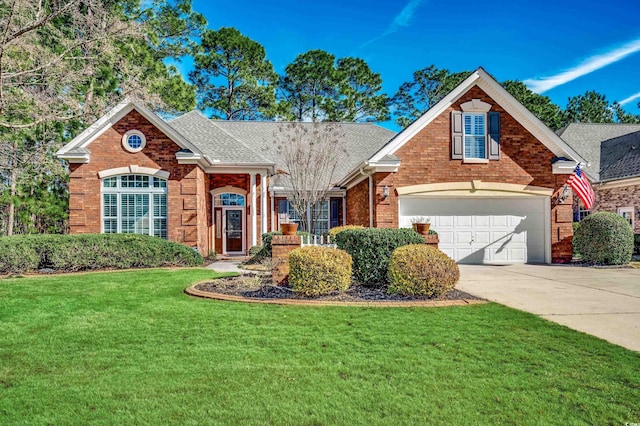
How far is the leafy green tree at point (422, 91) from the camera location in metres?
41.7

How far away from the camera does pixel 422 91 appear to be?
42656 mm

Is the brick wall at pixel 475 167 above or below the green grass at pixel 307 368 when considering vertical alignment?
above

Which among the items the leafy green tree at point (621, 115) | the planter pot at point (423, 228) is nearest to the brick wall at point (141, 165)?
the planter pot at point (423, 228)

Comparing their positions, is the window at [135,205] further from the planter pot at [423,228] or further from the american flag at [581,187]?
the american flag at [581,187]

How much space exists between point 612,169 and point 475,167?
915 cm

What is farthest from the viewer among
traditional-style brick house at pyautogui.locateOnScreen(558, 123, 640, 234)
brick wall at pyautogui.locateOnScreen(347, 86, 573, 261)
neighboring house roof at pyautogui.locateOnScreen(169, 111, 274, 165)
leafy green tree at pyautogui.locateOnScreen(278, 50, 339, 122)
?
leafy green tree at pyautogui.locateOnScreen(278, 50, 339, 122)

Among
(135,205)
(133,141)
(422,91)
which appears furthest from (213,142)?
(422,91)

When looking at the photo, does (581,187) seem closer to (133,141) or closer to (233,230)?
(233,230)

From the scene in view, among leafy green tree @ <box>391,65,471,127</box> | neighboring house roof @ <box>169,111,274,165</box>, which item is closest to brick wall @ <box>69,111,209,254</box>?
neighboring house roof @ <box>169,111,274,165</box>

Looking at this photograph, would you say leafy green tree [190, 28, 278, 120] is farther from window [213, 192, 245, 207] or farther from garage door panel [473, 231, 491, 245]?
garage door panel [473, 231, 491, 245]

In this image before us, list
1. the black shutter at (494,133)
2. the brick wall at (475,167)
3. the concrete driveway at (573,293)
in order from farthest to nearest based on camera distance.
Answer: the black shutter at (494,133)
the brick wall at (475,167)
the concrete driveway at (573,293)

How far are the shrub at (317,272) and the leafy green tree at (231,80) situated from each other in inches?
1131

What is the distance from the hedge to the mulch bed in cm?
417

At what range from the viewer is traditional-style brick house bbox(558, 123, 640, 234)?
714 inches
